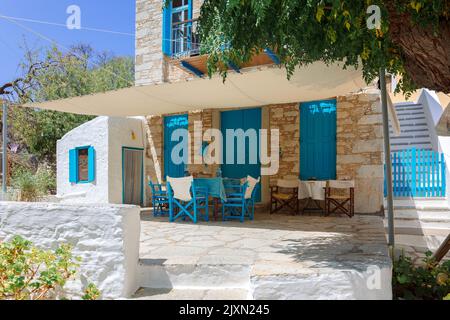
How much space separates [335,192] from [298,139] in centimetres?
140

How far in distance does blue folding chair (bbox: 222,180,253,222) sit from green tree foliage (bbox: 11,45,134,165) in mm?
8310

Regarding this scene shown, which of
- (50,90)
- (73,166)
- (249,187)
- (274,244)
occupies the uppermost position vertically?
(50,90)

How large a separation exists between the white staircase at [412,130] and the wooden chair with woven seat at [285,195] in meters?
3.13

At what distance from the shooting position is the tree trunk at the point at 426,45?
298 centimetres

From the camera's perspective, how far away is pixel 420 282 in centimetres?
343

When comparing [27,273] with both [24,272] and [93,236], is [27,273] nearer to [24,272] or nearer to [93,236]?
[24,272]

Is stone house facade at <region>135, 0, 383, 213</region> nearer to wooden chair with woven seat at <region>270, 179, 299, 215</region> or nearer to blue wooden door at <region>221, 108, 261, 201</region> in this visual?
blue wooden door at <region>221, 108, 261, 201</region>

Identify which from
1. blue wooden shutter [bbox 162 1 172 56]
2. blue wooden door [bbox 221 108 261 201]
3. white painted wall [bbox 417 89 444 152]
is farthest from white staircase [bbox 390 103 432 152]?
blue wooden shutter [bbox 162 1 172 56]

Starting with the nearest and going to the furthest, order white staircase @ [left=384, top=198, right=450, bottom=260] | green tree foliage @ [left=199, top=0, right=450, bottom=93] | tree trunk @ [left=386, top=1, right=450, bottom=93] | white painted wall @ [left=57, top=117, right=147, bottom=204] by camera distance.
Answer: green tree foliage @ [left=199, top=0, right=450, bottom=93]
tree trunk @ [left=386, top=1, right=450, bottom=93]
white staircase @ [left=384, top=198, right=450, bottom=260]
white painted wall @ [left=57, top=117, right=147, bottom=204]

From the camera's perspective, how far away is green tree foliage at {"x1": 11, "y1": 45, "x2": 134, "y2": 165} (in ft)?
43.7

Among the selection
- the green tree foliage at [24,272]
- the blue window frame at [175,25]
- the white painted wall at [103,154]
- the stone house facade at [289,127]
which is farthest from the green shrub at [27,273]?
the blue window frame at [175,25]

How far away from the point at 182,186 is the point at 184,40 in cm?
457

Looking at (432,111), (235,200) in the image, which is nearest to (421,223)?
(235,200)
